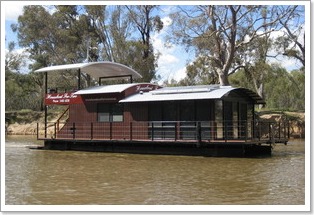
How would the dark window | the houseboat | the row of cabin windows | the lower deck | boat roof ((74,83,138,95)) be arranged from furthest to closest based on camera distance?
the dark window
boat roof ((74,83,138,95))
the row of cabin windows
the houseboat
the lower deck

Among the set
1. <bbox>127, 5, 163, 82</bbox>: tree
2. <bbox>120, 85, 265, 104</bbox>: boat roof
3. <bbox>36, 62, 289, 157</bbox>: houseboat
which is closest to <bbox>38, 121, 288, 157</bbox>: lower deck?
<bbox>36, 62, 289, 157</bbox>: houseboat

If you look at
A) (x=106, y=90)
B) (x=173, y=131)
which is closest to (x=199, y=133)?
(x=173, y=131)

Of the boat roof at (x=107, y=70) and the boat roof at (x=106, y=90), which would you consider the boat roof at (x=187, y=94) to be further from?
the boat roof at (x=107, y=70)

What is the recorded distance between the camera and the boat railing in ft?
56.1

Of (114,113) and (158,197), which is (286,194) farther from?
(114,113)

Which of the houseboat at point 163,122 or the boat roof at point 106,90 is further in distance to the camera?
the boat roof at point 106,90

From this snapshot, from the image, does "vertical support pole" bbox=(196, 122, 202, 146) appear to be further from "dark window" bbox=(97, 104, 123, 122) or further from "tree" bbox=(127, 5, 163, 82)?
"tree" bbox=(127, 5, 163, 82)

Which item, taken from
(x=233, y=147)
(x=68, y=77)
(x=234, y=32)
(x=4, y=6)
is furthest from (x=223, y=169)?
(x=68, y=77)

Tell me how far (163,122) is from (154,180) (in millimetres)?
6444

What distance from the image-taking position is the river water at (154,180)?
9047 mm

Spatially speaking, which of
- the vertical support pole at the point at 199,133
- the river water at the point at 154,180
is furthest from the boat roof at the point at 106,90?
the vertical support pole at the point at 199,133

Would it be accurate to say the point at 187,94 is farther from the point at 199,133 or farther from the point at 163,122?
the point at 199,133

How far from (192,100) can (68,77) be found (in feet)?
86.2

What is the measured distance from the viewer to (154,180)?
1140 cm
